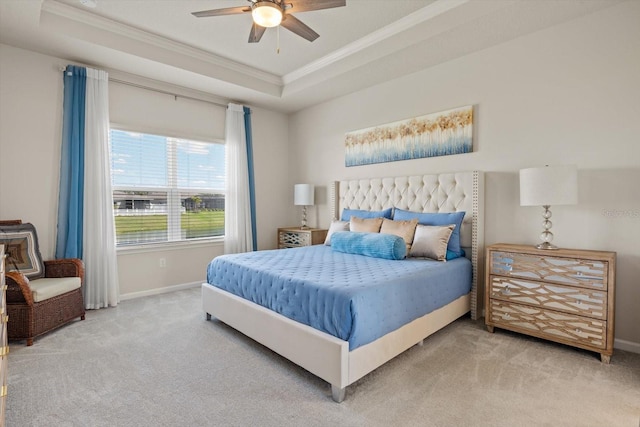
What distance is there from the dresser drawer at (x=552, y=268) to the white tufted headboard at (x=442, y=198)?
42cm

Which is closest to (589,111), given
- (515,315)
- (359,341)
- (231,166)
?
(515,315)

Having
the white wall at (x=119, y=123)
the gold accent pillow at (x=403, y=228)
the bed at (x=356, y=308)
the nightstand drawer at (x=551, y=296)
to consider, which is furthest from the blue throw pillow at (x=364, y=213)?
the white wall at (x=119, y=123)

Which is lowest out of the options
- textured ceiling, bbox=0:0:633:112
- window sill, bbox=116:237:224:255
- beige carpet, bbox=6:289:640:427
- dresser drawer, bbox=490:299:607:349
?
beige carpet, bbox=6:289:640:427

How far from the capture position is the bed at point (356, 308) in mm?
1971

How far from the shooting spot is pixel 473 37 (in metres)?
3.07

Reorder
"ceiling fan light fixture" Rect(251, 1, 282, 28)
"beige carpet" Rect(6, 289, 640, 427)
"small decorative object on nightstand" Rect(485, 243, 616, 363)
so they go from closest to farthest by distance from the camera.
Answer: "beige carpet" Rect(6, 289, 640, 427) → "ceiling fan light fixture" Rect(251, 1, 282, 28) → "small decorative object on nightstand" Rect(485, 243, 616, 363)

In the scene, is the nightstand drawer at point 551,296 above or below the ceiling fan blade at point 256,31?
below

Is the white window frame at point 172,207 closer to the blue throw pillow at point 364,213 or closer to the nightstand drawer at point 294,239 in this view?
the nightstand drawer at point 294,239

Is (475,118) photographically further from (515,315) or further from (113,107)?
(113,107)

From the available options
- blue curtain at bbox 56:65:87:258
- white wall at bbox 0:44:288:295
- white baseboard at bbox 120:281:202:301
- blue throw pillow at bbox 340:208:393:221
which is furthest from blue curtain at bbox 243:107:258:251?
blue curtain at bbox 56:65:87:258

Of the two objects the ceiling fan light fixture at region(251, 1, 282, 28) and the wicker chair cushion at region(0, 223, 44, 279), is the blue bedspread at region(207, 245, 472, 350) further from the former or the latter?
the ceiling fan light fixture at region(251, 1, 282, 28)

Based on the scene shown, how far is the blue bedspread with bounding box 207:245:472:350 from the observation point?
2.00 meters

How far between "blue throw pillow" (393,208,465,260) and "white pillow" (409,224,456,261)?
0.33 feet

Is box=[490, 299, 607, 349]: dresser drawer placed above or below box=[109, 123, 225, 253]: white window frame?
below
